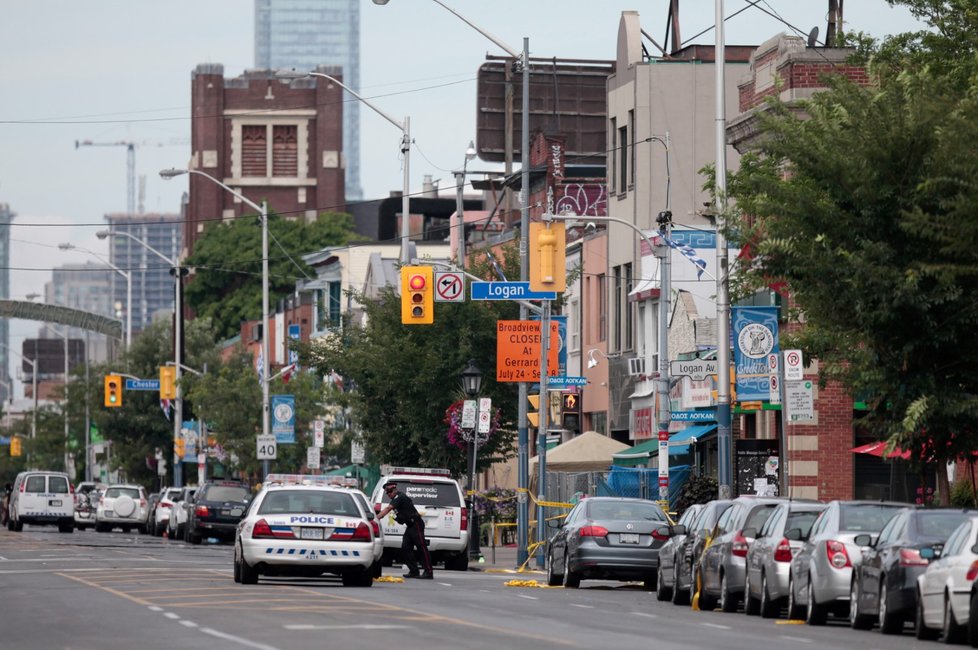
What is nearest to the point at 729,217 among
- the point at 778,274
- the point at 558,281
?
the point at 778,274

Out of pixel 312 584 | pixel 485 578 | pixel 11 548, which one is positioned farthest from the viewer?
pixel 11 548

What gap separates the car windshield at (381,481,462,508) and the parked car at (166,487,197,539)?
1905 cm

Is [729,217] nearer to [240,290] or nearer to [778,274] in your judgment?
[778,274]

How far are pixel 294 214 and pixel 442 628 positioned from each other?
106 meters

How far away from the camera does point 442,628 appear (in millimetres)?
19797

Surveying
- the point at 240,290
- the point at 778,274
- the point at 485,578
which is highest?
the point at 240,290

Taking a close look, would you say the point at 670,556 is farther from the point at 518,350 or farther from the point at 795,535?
the point at 518,350

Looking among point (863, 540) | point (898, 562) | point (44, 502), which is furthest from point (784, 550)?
point (44, 502)

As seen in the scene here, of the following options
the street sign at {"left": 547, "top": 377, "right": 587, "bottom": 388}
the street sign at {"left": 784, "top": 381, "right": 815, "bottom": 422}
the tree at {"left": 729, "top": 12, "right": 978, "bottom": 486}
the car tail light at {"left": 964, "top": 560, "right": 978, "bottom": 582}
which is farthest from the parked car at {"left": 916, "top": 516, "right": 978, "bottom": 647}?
the street sign at {"left": 547, "top": 377, "right": 587, "bottom": 388}

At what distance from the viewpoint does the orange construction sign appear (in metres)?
41.3

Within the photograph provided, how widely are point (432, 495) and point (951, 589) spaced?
20029 millimetres

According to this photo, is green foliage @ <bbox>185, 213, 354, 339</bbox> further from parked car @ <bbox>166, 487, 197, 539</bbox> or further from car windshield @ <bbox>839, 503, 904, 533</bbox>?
car windshield @ <bbox>839, 503, 904, 533</bbox>

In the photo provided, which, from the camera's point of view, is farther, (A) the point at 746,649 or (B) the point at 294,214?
(B) the point at 294,214

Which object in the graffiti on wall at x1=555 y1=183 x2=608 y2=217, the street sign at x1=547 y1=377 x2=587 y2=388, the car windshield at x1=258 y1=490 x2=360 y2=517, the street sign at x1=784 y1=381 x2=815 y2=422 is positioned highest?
the graffiti on wall at x1=555 y1=183 x2=608 y2=217
